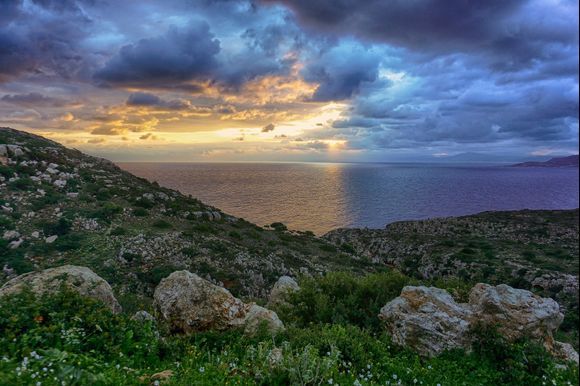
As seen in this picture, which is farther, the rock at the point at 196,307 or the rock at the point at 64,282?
the rock at the point at 196,307

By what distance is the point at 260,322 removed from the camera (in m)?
8.97

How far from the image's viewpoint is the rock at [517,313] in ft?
30.3

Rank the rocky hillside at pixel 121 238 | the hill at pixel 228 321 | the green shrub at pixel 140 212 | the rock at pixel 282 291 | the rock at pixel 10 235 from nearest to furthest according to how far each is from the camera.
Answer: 1. the hill at pixel 228 321
2. the rock at pixel 282 291
3. the rocky hillside at pixel 121 238
4. the rock at pixel 10 235
5. the green shrub at pixel 140 212

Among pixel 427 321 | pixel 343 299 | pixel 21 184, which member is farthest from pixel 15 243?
pixel 427 321

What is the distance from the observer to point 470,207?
111000 millimetres

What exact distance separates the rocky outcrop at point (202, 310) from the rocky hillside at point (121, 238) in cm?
397

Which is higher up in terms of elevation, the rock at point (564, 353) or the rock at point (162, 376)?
the rock at point (162, 376)

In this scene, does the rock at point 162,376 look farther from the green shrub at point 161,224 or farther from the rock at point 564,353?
the green shrub at point 161,224

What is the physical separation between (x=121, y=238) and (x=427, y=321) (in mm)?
23459

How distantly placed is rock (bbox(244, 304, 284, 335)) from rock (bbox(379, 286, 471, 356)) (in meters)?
3.61

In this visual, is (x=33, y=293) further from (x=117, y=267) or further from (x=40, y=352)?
(x=117, y=267)

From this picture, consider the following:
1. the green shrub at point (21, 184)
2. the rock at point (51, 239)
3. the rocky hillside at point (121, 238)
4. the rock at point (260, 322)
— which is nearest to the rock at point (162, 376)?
the rock at point (260, 322)

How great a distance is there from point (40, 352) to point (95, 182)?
3947 centimetres

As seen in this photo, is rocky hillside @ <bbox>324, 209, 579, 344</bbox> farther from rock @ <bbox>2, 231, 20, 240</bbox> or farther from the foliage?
rock @ <bbox>2, 231, 20, 240</bbox>
